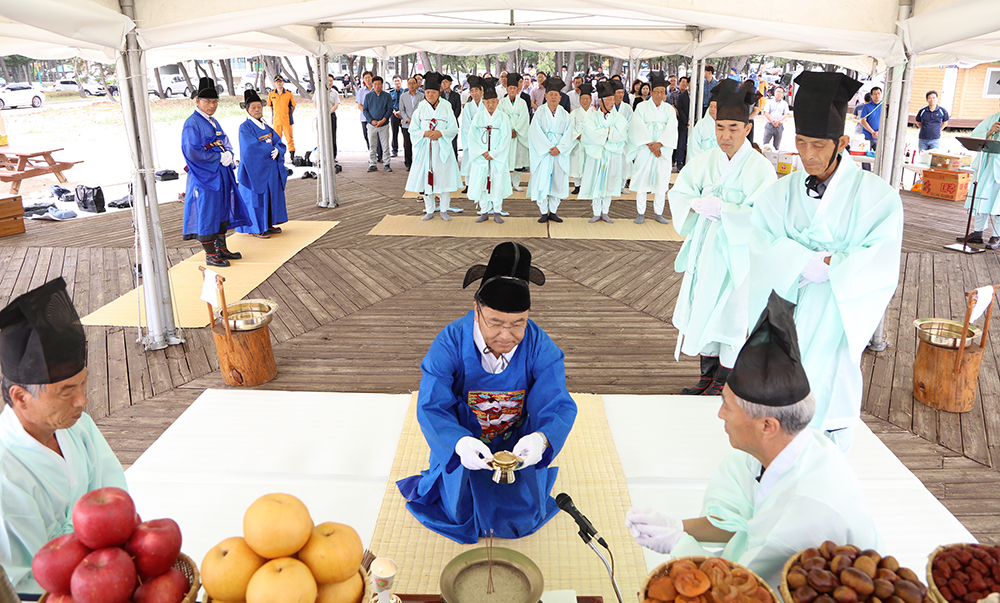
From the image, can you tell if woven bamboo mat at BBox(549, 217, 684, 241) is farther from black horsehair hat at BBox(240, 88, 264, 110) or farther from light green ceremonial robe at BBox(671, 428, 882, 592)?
light green ceremonial robe at BBox(671, 428, 882, 592)

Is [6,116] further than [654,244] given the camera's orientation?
Yes

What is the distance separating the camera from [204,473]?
301cm

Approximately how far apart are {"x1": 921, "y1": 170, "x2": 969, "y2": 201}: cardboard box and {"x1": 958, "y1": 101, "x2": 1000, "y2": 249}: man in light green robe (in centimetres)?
245

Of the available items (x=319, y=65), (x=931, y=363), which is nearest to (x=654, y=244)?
(x=931, y=363)

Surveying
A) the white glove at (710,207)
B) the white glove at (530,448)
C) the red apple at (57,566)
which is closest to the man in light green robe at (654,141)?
the white glove at (710,207)

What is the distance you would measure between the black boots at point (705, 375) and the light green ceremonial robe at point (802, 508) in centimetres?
225

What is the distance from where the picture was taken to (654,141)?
784 cm

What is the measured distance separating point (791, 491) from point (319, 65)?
7.63 metres

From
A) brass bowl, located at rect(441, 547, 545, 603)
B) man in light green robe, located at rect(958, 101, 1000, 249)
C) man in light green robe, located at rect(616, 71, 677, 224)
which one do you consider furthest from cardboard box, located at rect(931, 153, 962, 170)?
brass bowl, located at rect(441, 547, 545, 603)

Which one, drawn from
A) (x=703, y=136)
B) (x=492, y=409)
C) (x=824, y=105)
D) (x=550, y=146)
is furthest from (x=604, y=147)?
(x=492, y=409)

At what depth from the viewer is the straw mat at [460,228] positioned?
7.54 m

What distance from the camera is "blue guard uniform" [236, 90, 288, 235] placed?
6.79 m

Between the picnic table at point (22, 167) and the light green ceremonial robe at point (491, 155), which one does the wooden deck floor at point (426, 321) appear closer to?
the light green ceremonial robe at point (491, 155)

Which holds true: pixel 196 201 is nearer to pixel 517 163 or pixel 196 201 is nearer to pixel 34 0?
pixel 34 0
